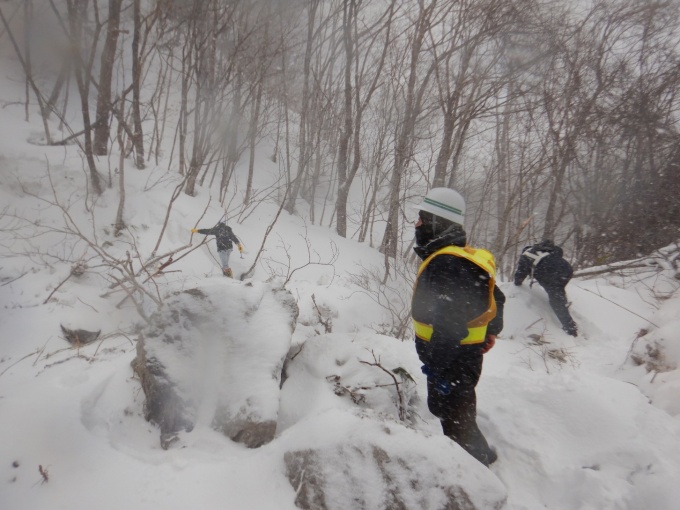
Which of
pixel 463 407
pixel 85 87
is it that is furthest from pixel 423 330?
pixel 85 87

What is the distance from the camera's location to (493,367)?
11.1ft

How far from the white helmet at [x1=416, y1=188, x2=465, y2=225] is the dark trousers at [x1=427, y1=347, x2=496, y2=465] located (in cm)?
89

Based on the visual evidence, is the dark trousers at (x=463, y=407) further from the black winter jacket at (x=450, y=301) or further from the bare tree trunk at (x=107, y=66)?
the bare tree trunk at (x=107, y=66)

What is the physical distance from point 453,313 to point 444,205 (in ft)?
2.36

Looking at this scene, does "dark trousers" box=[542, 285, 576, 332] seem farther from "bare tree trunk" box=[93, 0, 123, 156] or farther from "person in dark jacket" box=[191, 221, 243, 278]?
"bare tree trunk" box=[93, 0, 123, 156]

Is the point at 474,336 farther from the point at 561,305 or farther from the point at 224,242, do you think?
the point at 224,242

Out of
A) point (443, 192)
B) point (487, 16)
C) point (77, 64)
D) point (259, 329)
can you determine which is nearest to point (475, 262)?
point (443, 192)

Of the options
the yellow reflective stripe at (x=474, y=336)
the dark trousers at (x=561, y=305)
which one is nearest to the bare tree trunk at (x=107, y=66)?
the yellow reflective stripe at (x=474, y=336)

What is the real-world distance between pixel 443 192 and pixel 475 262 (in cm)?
54

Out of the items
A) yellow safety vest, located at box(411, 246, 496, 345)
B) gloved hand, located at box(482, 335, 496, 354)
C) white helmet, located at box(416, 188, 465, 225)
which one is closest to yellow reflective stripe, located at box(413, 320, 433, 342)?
yellow safety vest, located at box(411, 246, 496, 345)

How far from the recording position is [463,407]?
7.55 ft

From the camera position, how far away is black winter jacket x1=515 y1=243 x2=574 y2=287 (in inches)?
186

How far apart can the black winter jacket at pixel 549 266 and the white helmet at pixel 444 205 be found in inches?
129

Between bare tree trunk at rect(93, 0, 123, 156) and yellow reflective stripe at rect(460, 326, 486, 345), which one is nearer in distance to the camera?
yellow reflective stripe at rect(460, 326, 486, 345)
